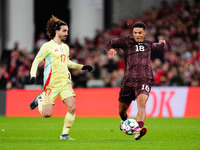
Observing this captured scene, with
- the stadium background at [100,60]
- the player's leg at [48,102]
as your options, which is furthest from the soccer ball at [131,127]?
the stadium background at [100,60]

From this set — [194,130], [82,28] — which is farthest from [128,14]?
[194,130]

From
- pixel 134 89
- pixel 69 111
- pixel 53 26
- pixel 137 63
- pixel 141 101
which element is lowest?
pixel 69 111

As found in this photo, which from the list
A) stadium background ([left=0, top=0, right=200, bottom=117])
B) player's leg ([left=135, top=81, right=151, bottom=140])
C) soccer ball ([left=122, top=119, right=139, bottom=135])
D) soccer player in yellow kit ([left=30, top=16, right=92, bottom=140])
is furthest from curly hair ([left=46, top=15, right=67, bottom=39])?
stadium background ([left=0, top=0, right=200, bottom=117])

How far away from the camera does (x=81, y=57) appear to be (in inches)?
923

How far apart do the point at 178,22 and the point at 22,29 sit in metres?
7.45

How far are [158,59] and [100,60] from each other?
2762 mm

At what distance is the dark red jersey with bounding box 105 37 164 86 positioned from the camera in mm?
10648

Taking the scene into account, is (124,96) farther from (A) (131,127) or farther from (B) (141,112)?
(A) (131,127)

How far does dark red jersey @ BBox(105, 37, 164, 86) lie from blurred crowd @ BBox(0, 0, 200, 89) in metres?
9.24

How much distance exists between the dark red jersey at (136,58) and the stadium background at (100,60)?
6.68 meters

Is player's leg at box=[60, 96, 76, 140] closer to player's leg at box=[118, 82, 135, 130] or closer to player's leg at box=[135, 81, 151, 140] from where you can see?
player's leg at box=[118, 82, 135, 130]

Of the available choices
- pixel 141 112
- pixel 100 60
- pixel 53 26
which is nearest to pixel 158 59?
pixel 100 60

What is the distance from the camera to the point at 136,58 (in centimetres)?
1068

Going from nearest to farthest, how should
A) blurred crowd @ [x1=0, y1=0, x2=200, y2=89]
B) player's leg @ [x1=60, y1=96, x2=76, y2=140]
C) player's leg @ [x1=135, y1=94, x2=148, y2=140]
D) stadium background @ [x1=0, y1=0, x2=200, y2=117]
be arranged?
player's leg @ [x1=135, y1=94, x2=148, y2=140]
player's leg @ [x1=60, y1=96, x2=76, y2=140]
stadium background @ [x1=0, y1=0, x2=200, y2=117]
blurred crowd @ [x1=0, y1=0, x2=200, y2=89]
